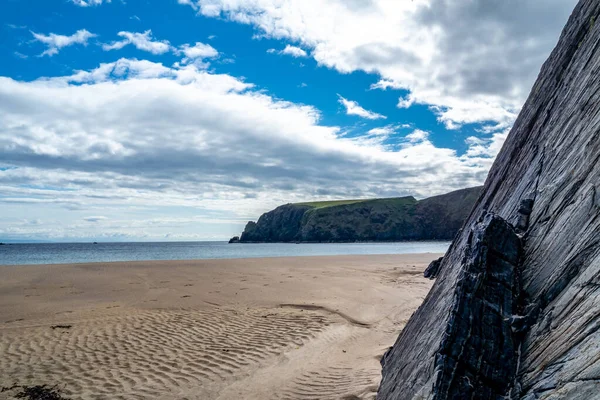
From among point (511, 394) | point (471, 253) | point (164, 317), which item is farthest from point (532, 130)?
point (164, 317)

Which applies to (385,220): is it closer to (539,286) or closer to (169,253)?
(169,253)

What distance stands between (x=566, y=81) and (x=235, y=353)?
8.74 m

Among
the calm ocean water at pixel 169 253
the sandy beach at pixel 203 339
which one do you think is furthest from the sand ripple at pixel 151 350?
the calm ocean water at pixel 169 253

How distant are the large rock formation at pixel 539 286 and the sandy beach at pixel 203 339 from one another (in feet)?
11.6

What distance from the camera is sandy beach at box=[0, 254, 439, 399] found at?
314 inches

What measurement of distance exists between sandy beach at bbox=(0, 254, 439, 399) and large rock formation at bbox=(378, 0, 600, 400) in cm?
353

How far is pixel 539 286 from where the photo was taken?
403 cm

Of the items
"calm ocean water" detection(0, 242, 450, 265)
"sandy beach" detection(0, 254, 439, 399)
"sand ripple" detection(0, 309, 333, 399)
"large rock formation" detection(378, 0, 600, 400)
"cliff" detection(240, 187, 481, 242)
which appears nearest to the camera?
"large rock formation" detection(378, 0, 600, 400)

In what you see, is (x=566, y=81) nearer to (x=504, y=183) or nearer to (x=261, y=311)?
(x=504, y=183)

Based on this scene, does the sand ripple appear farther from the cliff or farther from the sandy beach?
the cliff

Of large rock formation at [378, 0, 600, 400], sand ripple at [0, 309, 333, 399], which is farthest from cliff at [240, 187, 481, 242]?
large rock formation at [378, 0, 600, 400]

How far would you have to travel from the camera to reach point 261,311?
14203 millimetres

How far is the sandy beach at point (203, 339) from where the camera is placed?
7.98 meters

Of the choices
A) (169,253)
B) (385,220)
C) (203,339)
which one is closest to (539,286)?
(203,339)
